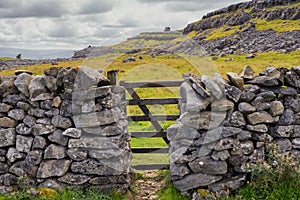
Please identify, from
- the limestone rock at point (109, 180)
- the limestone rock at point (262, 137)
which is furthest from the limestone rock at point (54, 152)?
the limestone rock at point (262, 137)

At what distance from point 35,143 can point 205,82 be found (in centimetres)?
326

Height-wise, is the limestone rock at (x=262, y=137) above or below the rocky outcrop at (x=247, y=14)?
below

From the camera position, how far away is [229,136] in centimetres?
621

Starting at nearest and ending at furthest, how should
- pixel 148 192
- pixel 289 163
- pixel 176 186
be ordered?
1. pixel 289 163
2. pixel 176 186
3. pixel 148 192

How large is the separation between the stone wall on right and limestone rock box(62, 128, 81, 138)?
1.65 metres

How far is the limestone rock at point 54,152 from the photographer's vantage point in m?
6.29

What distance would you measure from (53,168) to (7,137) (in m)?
1.08

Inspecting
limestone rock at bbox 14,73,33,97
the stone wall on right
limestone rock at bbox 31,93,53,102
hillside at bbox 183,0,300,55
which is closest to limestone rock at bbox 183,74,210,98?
the stone wall on right

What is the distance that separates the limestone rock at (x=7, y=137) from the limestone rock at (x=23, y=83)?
0.77 meters

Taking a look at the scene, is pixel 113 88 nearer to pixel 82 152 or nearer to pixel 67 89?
pixel 67 89

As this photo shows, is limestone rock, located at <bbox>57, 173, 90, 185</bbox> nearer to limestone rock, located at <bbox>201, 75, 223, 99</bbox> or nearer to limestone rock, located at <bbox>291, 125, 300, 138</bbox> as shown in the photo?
limestone rock, located at <bbox>201, 75, 223, 99</bbox>

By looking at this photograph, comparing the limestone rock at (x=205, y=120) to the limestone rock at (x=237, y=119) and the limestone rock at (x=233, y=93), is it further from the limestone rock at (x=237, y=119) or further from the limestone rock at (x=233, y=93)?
the limestone rock at (x=233, y=93)

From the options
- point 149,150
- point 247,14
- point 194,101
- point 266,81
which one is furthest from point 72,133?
point 247,14

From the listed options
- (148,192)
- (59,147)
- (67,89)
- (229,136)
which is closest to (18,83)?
(67,89)
